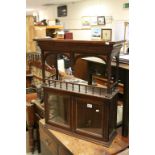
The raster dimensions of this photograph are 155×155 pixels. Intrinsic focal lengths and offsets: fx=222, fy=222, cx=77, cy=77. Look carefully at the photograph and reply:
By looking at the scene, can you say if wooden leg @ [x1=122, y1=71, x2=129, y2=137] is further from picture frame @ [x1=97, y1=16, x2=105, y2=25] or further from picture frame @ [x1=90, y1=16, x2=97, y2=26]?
picture frame @ [x1=90, y1=16, x2=97, y2=26]

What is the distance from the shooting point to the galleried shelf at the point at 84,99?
1647 mm

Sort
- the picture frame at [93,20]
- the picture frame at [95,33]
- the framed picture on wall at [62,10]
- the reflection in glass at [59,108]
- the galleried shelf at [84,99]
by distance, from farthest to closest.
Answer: the framed picture on wall at [62,10] < the picture frame at [93,20] < the picture frame at [95,33] < the reflection in glass at [59,108] < the galleried shelf at [84,99]

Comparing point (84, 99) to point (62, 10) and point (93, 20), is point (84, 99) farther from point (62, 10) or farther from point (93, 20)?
point (62, 10)

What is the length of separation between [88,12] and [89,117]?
5139 mm

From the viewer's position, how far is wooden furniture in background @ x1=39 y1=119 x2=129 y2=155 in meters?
1.66

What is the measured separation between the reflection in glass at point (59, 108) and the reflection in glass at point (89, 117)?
0.12 m

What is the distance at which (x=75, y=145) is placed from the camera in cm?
175

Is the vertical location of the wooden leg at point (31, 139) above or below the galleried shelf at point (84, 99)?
below

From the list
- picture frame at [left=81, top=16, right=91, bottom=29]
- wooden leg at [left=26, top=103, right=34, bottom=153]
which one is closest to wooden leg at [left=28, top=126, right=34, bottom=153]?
wooden leg at [left=26, top=103, right=34, bottom=153]

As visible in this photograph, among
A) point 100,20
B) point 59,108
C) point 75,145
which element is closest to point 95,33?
point 100,20

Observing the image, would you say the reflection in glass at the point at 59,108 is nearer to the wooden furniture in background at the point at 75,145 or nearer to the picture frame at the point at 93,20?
the wooden furniture in background at the point at 75,145

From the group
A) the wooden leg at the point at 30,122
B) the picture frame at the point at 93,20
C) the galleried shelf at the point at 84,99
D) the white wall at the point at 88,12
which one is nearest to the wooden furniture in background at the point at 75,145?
the galleried shelf at the point at 84,99
